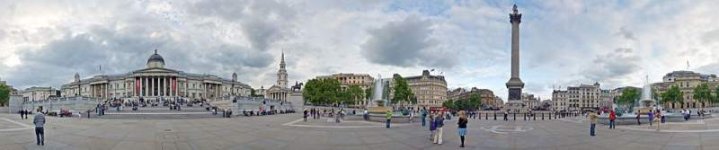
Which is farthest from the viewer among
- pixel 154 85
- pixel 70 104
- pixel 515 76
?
pixel 154 85

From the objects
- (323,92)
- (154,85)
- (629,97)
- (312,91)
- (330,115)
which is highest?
(154,85)

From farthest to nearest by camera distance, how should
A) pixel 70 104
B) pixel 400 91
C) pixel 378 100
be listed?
pixel 400 91 < pixel 70 104 < pixel 378 100

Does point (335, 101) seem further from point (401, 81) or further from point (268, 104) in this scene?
point (268, 104)

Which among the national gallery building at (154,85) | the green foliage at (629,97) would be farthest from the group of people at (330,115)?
the green foliage at (629,97)

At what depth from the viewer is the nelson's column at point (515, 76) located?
95.7m

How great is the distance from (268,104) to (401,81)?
41437mm

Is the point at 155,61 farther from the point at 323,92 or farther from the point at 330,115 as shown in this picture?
the point at 330,115

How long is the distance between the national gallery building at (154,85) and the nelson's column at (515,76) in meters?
72.6

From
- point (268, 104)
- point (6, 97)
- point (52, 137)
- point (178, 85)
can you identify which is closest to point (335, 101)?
point (268, 104)

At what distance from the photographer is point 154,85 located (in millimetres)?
147500

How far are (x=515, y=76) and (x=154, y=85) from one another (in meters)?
97.7

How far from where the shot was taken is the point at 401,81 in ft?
387

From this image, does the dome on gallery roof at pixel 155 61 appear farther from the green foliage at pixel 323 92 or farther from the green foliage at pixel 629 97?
the green foliage at pixel 629 97

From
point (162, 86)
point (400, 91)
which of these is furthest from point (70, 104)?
point (162, 86)
